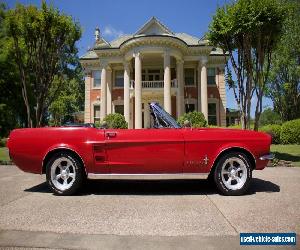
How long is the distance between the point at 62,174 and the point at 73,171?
0.21 m

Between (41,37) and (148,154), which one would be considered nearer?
(148,154)

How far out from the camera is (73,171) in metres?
5.55

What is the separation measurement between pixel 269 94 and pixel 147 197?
3493 centimetres

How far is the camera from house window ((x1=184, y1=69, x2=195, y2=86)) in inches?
1117

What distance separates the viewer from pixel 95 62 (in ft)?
95.2

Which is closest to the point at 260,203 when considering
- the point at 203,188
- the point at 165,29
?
the point at 203,188

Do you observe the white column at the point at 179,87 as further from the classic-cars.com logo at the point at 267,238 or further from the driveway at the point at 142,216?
the classic-cars.com logo at the point at 267,238

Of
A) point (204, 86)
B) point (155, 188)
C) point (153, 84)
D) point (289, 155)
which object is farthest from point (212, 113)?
point (155, 188)

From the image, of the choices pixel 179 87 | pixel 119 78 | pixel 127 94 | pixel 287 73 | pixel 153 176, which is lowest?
pixel 153 176

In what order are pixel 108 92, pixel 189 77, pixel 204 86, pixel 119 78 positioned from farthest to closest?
pixel 189 77
pixel 119 78
pixel 108 92
pixel 204 86

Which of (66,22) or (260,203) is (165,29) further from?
(260,203)

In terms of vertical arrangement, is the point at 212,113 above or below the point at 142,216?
above

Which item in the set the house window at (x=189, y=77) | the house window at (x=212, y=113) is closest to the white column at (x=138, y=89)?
the house window at (x=189, y=77)

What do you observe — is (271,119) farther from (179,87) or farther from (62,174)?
(62,174)
